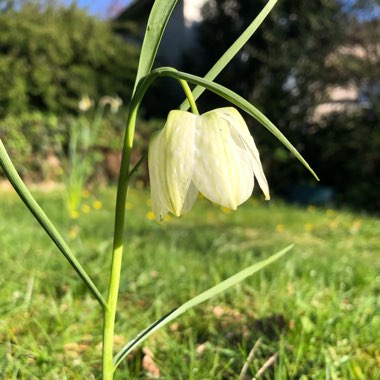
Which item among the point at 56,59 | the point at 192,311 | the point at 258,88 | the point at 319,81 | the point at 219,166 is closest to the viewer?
the point at 219,166

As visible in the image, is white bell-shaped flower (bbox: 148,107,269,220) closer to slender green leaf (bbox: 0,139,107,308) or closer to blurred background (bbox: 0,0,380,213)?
slender green leaf (bbox: 0,139,107,308)

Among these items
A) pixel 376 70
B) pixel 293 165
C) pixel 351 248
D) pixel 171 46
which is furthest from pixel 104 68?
pixel 351 248

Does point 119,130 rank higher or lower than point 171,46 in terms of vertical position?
lower

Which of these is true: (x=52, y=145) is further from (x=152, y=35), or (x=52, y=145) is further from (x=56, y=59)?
(x=152, y=35)

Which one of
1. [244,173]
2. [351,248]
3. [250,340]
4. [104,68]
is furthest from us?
[104,68]

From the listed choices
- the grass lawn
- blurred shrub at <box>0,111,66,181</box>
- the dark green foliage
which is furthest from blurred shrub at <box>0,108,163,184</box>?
the grass lawn

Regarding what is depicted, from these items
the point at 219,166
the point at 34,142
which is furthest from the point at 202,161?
the point at 34,142

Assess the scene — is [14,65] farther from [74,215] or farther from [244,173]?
[244,173]
